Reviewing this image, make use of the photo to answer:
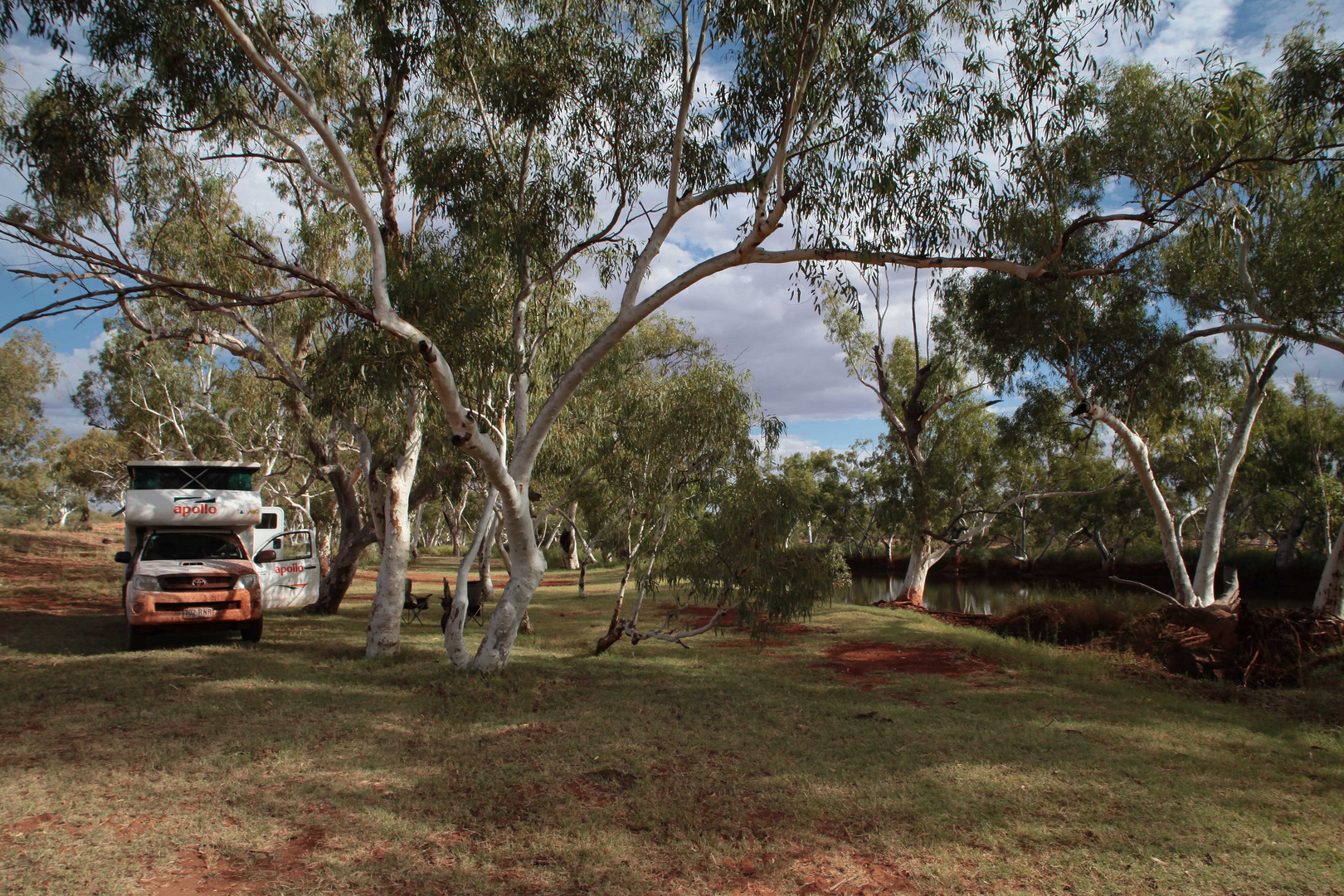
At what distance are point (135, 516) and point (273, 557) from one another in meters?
3.37

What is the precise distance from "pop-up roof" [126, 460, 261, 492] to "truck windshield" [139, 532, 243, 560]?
74 centimetres

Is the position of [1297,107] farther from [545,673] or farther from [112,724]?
[112,724]

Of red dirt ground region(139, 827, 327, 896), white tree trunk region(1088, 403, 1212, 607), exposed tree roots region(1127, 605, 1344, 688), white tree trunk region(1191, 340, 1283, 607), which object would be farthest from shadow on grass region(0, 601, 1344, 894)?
white tree trunk region(1191, 340, 1283, 607)

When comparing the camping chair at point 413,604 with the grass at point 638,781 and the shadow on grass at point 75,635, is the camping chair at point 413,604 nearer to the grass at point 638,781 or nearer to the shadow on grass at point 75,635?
the shadow on grass at point 75,635

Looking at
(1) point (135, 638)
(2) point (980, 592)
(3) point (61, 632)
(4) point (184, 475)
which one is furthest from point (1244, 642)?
(2) point (980, 592)

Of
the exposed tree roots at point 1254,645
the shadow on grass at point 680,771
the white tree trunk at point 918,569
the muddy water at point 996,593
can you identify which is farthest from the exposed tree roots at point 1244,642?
the white tree trunk at point 918,569

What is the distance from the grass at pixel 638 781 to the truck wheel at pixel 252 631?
3.18 ft

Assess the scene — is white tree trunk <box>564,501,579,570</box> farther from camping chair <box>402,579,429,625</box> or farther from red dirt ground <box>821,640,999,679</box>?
red dirt ground <box>821,640,999,679</box>

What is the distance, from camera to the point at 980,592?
3155cm

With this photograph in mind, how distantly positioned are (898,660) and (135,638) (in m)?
10.5

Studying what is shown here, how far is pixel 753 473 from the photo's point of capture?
33.7 ft

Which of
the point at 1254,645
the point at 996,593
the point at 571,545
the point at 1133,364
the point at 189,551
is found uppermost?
the point at 1133,364

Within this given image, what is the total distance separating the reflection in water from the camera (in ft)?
76.7

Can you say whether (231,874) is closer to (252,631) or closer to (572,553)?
(252,631)
